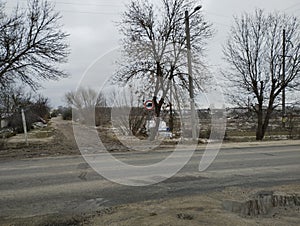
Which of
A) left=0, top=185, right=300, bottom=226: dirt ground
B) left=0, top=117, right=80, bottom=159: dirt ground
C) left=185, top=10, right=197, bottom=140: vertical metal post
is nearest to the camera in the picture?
left=0, top=185, right=300, bottom=226: dirt ground

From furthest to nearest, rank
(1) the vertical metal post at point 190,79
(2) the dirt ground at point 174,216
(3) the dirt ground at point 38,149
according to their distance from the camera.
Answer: (1) the vertical metal post at point 190,79 < (3) the dirt ground at point 38,149 < (2) the dirt ground at point 174,216

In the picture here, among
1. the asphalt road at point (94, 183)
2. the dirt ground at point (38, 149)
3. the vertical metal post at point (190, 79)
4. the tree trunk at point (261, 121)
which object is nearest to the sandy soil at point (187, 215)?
the asphalt road at point (94, 183)

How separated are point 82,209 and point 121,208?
71 centimetres

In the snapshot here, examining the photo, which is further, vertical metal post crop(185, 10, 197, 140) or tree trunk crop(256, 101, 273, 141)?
tree trunk crop(256, 101, 273, 141)

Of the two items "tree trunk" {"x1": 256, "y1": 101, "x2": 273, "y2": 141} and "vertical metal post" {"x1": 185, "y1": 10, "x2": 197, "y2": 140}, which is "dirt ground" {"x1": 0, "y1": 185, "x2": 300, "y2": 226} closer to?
"vertical metal post" {"x1": 185, "y1": 10, "x2": 197, "y2": 140}

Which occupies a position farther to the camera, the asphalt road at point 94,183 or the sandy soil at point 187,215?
the asphalt road at point 94,183

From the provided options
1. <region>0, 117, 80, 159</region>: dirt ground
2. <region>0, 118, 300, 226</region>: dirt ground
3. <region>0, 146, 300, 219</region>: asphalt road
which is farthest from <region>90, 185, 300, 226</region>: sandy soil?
<region>0, 117, 80, 159</region>: dirt ground

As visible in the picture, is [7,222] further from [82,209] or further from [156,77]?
[156,77]

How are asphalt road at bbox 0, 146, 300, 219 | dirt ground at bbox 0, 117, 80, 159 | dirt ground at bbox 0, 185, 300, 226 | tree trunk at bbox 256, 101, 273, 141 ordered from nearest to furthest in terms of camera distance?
dirt ground at bbox 0, 185, 300, 226
asphalt road at bbox 0, 146, 300, 219
dirt ground at bbox 0, 117, 80, 159
tree trunk at bbox 256, 101, 273, 141

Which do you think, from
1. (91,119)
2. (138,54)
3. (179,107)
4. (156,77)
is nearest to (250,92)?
(179,107)

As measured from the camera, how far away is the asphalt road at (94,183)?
5.34 meters

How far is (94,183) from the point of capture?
22.3ft

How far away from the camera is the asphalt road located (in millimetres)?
5344

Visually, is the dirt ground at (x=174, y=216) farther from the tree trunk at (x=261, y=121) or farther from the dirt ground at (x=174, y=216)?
the tree trunk at (x=261, y=121)
